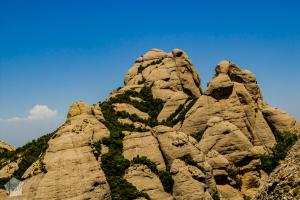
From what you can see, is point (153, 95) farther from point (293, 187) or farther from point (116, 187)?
point (293, 187)

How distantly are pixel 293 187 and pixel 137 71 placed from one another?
116 meters

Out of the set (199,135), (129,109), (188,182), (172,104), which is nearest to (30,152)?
(129,109)

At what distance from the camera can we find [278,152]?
319 ft

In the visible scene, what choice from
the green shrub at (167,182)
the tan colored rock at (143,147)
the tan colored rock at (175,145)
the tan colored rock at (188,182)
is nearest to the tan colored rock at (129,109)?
the tan colored rock at (143,147)

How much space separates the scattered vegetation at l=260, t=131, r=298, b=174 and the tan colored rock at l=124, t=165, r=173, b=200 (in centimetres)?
2856

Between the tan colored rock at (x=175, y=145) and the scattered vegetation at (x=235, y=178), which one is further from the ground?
the tan colored rock at (x=175, y=145)

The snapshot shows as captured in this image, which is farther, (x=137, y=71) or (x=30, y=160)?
(x=137, y=71)

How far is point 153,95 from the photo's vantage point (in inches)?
4783

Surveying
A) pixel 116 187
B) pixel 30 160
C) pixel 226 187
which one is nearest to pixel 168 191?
pixel 116 187

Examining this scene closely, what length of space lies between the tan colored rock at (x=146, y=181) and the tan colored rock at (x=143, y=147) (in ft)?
14.0

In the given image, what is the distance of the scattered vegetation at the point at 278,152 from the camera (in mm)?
94188

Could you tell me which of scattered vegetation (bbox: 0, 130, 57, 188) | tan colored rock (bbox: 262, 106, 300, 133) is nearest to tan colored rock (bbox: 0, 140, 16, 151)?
scattered vegetation (bbox: 0, 130, 57, 188)

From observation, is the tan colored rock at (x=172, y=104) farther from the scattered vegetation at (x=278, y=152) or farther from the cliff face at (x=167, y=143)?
the scattered vegetation at (x=278, y=152)

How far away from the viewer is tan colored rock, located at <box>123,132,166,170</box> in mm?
83000
